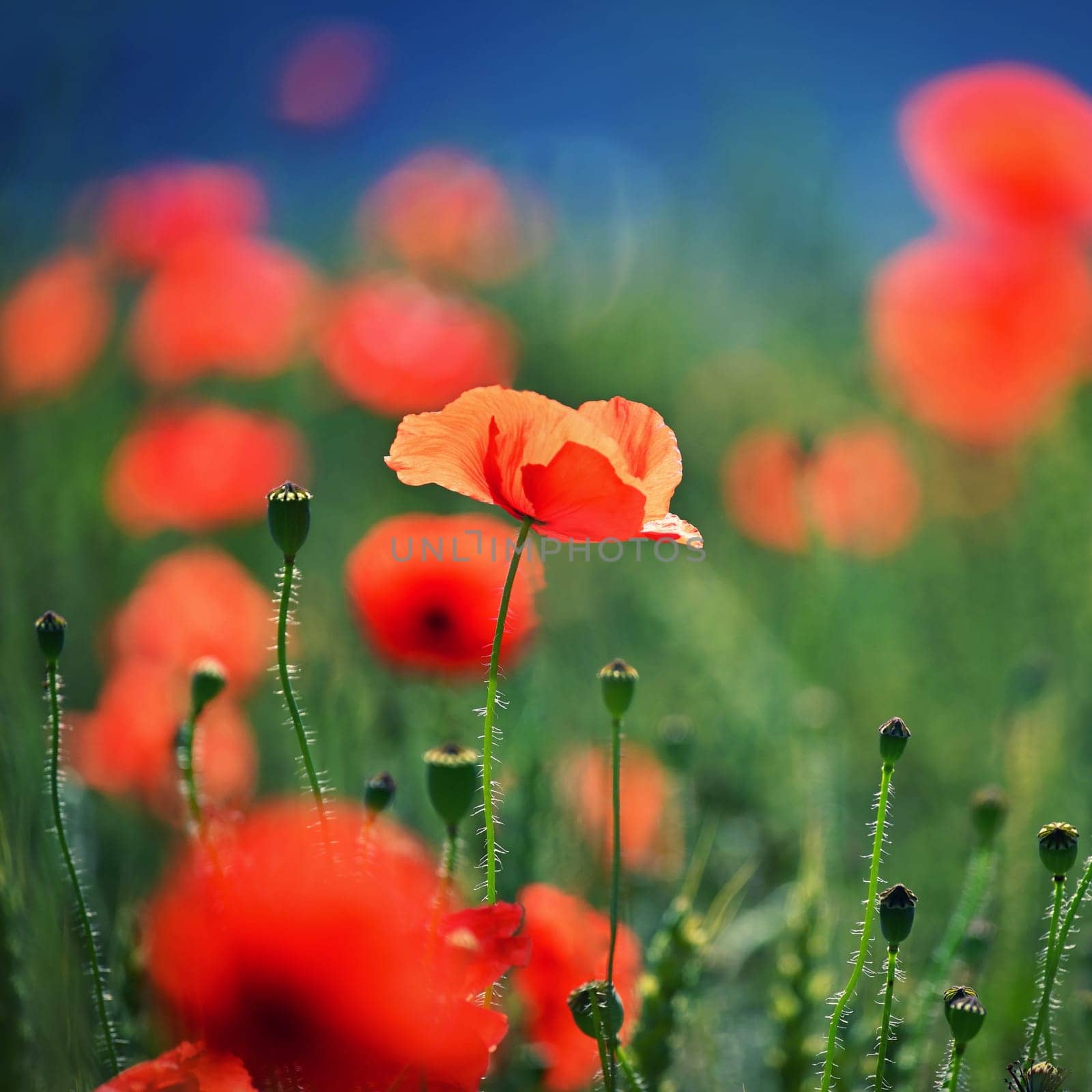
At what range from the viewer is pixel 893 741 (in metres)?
0.57

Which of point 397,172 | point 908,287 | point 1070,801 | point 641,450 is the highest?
point 397,172

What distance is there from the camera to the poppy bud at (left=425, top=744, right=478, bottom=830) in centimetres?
57

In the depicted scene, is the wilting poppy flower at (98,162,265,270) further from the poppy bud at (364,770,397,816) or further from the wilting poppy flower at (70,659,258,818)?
the poppy bud at (364,770,397,816)

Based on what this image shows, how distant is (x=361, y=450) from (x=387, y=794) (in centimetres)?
176

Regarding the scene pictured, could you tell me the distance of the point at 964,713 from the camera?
1601 millimetres

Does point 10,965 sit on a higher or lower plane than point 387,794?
lower

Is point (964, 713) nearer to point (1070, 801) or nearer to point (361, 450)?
point (1070, 801)

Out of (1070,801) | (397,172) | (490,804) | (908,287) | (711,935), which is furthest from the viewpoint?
(397,172)

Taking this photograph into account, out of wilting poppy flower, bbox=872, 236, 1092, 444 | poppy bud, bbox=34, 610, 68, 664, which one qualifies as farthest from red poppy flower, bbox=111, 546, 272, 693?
wilting poppy flower, bbox=872, 236, 1092, 444

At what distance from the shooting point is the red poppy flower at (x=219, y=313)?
1902 millimetres

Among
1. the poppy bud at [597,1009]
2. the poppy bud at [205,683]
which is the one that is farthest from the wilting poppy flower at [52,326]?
the poppy bud at [597,1009]

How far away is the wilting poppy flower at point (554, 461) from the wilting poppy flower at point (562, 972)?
0.26 m

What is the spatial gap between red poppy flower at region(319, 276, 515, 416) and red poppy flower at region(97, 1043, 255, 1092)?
1282 millimetres

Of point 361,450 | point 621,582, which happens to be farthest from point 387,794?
point 361,450
